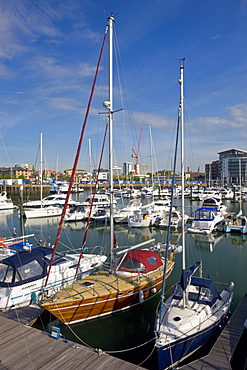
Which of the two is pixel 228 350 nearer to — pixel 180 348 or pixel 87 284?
pixel 180 348

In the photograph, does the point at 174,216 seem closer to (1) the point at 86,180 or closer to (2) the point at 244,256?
(2) the point at 244,256

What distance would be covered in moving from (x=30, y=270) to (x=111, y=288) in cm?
404

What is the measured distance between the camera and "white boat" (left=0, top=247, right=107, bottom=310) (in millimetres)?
12375

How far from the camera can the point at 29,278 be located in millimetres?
13188

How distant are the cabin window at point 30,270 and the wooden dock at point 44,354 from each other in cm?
317

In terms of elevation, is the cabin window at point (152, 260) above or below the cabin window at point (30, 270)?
below

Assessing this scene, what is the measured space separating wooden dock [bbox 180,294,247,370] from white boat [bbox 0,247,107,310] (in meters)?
6.53

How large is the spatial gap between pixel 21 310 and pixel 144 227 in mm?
25955

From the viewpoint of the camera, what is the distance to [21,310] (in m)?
12.1

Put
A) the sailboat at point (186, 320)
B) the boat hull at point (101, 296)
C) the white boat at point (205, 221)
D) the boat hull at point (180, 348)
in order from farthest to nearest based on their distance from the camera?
the white boat at point (205, 221) → the boat hull at point (101, 296) → the sailboat at point (186, 320) → the boat hull at point (180, 348)

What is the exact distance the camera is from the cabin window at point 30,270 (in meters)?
13.1

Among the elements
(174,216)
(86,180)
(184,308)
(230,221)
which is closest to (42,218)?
(174,216)

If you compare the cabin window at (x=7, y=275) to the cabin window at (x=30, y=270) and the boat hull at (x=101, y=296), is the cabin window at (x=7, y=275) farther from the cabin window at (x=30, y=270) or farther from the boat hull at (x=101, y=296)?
the boat hull at (x=101, y=296)

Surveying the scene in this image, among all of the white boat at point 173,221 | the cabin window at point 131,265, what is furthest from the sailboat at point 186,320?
the white boat at point 173,221
